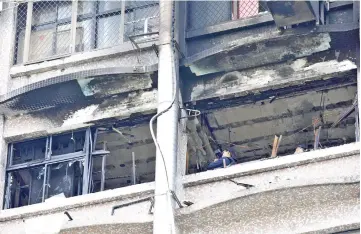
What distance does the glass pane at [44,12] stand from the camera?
2761cm

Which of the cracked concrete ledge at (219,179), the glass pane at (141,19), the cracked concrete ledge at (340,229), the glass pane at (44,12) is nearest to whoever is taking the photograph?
the cracked concrete ledge at (340,229)

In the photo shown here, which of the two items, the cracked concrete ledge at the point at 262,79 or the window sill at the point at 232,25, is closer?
the cracked concrete ledge at the point at 262,79

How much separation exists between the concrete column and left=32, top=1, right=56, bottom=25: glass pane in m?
3.21

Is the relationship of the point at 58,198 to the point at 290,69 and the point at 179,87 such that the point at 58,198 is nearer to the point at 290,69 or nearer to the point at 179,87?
the point at 179,87

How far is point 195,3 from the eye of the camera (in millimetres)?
26391

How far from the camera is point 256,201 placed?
23.0 meters

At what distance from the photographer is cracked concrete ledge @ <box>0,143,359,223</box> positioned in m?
22.9

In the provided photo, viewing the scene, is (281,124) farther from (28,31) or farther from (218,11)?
(28,31)

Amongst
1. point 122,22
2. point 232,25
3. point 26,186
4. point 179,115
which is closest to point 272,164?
point 179,115

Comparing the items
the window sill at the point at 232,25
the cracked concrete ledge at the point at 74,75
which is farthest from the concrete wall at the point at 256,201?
the window sill at the point at 232,25

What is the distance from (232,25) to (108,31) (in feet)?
9.43

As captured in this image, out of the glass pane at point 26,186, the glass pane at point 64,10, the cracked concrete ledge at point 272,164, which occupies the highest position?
the glass pane at point 64,10

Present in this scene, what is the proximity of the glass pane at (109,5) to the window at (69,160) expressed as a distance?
2591mm

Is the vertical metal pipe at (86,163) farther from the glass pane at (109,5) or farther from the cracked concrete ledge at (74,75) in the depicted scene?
the glass pane at (109,5)
